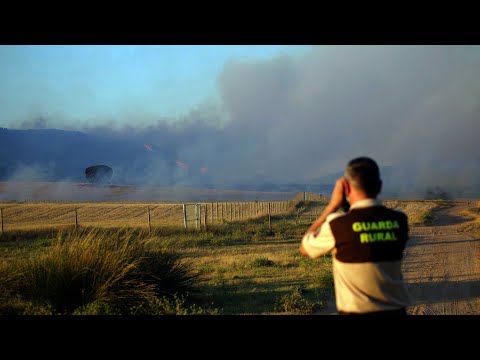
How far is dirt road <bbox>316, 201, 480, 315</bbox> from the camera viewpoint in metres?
8.99

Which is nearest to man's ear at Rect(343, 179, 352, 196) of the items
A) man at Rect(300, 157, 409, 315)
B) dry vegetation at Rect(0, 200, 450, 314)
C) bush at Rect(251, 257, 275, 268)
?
man at Rect(300, 157, 409, 315)

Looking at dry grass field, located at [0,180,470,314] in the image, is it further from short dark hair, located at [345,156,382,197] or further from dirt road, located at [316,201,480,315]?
short dark hair, located at [345,156,382,197]

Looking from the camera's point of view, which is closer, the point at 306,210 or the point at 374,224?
the point at 374,224

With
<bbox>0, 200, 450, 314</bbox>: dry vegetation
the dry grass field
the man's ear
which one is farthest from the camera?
the dry grass field

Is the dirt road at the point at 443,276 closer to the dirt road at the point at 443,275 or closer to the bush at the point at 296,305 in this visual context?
the dirt road at the point at 443,275

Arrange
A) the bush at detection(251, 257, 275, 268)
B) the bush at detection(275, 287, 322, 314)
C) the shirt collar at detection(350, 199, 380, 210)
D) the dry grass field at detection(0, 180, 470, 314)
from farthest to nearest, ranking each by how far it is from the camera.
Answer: the bush at detection(251, 257, 275, 268), the dry grass field at detection(0, 180, 470, 314), the bush at detection(275, 287, 322, 314), the shirt collar at detection(350, 199, 380, 210)

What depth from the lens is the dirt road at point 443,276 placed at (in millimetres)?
8992

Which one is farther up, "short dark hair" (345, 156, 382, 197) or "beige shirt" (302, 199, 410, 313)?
"short dark hair" (345, 156, 382, 197)

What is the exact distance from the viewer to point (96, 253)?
873 centimetres

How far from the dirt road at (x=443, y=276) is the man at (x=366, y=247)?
18.0 feet
